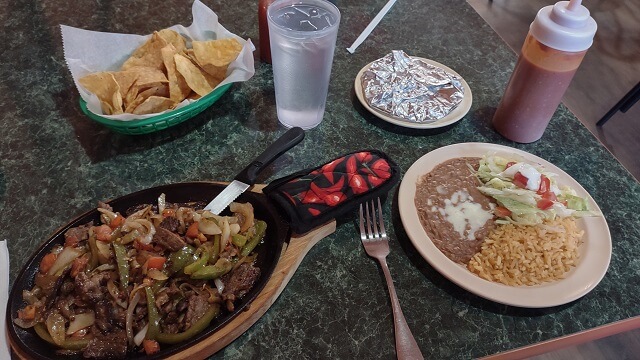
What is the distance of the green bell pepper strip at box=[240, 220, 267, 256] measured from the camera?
0.97 m

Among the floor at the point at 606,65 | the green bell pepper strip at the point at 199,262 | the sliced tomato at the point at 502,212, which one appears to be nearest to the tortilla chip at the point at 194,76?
the green bell pepper strip at the point at 199,262

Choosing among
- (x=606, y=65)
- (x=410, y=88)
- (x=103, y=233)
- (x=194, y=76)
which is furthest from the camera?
(x=606, y=65)

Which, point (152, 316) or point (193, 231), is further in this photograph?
point (193, 231)

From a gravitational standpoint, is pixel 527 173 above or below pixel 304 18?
below

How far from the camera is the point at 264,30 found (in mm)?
1468

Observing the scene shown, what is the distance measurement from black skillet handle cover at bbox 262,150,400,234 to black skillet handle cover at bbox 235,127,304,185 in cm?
6

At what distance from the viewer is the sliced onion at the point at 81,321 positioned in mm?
836

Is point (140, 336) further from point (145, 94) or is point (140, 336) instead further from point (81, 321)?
point (145, 94)

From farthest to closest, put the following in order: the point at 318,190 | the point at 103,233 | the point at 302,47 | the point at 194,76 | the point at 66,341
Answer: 1. the point at 194,76
2. the point at 302,47
3. the point at 318,190
4. the point at 103,233
5. the point at 66,341

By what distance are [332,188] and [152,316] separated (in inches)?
17.8

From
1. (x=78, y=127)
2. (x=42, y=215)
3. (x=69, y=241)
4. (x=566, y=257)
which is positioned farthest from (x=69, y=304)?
(x=566, y=257)

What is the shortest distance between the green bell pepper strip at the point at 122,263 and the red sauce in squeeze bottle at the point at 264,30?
800 mm

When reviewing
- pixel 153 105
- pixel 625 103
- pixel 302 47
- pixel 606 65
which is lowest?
pixel 606 65

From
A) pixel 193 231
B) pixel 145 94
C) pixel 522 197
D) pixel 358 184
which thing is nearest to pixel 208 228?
pixel 193 231
